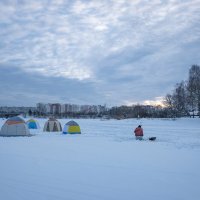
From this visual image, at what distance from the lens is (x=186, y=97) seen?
62.9m

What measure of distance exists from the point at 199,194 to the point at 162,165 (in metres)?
3.52

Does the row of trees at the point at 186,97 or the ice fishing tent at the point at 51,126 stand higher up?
the row of trees at the point at 186,97

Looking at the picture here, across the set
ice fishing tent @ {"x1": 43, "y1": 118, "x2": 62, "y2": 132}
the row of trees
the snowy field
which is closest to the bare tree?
the row of trees

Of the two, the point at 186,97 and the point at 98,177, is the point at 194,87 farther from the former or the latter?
the point at 98,177

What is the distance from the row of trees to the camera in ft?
192

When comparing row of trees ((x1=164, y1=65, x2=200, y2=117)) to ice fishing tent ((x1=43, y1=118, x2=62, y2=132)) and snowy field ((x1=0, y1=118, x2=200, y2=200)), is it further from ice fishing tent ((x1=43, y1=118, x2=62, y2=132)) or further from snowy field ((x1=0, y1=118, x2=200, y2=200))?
snowy field ((x1=0, y1=118, x2=200, y2=200))

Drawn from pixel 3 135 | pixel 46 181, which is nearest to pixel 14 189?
pixel 46 181

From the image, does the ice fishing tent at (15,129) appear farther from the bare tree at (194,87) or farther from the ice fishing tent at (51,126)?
the bare tree at (194,87)

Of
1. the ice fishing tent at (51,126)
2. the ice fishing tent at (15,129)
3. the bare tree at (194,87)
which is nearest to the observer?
the ice fishing tent at (15,129)

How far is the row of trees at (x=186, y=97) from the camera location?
5857 cm

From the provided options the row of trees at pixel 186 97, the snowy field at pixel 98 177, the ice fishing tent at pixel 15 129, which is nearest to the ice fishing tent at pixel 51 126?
the ice fishing tent at pixel 15 129

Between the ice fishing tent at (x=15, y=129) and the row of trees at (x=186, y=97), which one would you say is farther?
the row of trees at (x=186, y=97)

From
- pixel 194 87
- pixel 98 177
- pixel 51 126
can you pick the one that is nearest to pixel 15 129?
pixel 51 126

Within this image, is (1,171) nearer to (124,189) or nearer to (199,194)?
(124,189)
